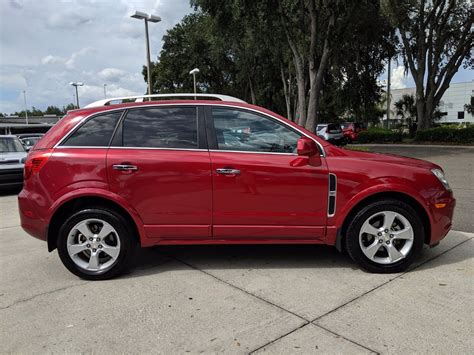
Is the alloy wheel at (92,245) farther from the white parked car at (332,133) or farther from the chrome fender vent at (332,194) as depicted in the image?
the white parked car at (332,133)

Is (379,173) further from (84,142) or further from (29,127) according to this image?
(29,127)

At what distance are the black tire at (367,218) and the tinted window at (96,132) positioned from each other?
2.72m

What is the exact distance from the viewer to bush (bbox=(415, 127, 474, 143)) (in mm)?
21891

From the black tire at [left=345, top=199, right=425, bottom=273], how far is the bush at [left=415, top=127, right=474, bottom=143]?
20.8 meters

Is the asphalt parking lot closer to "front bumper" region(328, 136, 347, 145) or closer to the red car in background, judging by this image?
"front bumper" region(328, 136, 347, 145)

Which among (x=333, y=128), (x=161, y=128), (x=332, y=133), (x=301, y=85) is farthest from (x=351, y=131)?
(x=161, y=128)

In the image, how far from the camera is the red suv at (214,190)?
4059 millimetres

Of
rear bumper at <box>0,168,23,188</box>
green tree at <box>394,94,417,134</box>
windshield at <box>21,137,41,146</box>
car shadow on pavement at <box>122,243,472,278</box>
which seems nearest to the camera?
car shadow on pavement at <box>122,243,472,278</box>

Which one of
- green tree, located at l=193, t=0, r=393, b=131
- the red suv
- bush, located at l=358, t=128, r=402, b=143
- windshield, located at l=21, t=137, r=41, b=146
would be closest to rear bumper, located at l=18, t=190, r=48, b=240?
the red suv

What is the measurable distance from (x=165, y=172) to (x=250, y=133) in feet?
3.22

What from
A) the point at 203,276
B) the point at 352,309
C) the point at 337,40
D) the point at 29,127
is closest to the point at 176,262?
the point at 203,276

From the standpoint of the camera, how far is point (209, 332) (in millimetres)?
3094

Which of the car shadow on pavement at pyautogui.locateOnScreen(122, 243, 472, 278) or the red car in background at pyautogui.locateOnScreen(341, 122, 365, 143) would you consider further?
the red car in background at pyautogui.locateOnScreen(341, 122, 365, 143)

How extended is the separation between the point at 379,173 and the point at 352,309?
1.44 m
